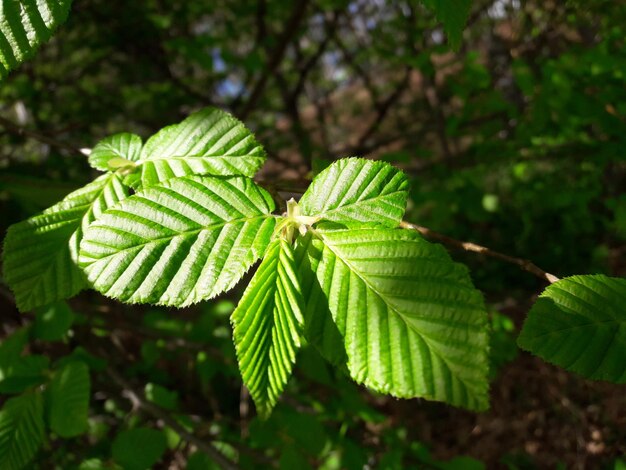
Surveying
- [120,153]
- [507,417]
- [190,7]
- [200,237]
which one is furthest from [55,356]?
[507,417]

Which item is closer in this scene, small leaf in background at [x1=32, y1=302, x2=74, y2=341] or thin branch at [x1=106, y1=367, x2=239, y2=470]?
thin branch at [x1=106, y1=367, x2=239, y2=470]

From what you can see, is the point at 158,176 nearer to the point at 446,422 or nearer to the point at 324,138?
the point at 446,422

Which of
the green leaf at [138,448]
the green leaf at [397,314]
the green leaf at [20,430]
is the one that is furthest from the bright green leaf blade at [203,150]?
the green leaf at [138,448]

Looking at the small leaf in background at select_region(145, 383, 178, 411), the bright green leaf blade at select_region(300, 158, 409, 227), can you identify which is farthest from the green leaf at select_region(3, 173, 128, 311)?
the small leaf in background at select_region(145, 383, 178, 411)

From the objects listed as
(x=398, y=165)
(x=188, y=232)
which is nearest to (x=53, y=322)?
(x=188, y=232)

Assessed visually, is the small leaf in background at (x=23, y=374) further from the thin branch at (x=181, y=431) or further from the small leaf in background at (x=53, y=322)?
the thin branch at (x=181, y=431)

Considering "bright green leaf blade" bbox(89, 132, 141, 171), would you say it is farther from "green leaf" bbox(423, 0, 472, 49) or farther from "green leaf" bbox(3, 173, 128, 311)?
"green leaf" bbox(423, 0, 472, 49)

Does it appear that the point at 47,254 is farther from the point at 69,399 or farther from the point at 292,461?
the point at 292,461
